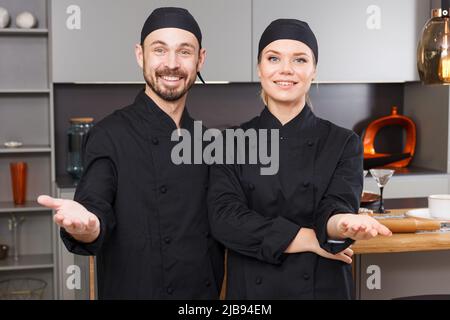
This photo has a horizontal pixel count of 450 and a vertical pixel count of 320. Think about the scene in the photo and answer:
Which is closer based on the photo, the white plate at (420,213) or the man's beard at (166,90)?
the man's beard at (166,90)

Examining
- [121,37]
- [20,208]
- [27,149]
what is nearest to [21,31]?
[121,37]

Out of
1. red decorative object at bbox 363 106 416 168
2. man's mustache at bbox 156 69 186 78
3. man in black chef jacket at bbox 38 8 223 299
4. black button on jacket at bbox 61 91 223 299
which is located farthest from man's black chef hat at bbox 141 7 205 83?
red decorative object at bbox 363 106 416 168

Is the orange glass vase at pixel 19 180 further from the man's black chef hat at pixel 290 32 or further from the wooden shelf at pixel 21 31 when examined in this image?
the man's black chef hat at pixel 290 32

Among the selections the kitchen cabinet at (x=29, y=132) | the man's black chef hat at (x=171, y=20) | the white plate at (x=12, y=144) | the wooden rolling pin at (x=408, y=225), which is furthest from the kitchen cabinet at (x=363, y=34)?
the man's black chef hat at (x=171, y=20)

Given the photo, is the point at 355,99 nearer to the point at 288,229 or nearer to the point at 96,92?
the point at 96,92

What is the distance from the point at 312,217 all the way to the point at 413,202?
1250 millimetres

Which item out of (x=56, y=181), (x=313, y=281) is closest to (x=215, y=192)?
(x=313, y=281)

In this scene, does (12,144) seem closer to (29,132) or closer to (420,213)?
(29,132)

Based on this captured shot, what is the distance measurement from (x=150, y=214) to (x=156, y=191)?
59 mm

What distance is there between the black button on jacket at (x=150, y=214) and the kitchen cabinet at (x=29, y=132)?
2437 millimetres

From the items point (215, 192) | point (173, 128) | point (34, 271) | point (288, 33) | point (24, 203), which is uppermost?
point (288, 33)

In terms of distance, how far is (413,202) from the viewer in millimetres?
2840

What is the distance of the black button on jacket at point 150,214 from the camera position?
1.70 m

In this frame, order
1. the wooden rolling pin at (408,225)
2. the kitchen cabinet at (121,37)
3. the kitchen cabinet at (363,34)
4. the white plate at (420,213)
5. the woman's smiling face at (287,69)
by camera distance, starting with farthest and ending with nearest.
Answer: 1. the kitchen cabinet at (363,34)
2. the kitchen cabinet at (121,37)
3. the white plate at (420,213)
4. the wooden rolling pin at (408,225)
5. the woman's smiling face at (287,69)
